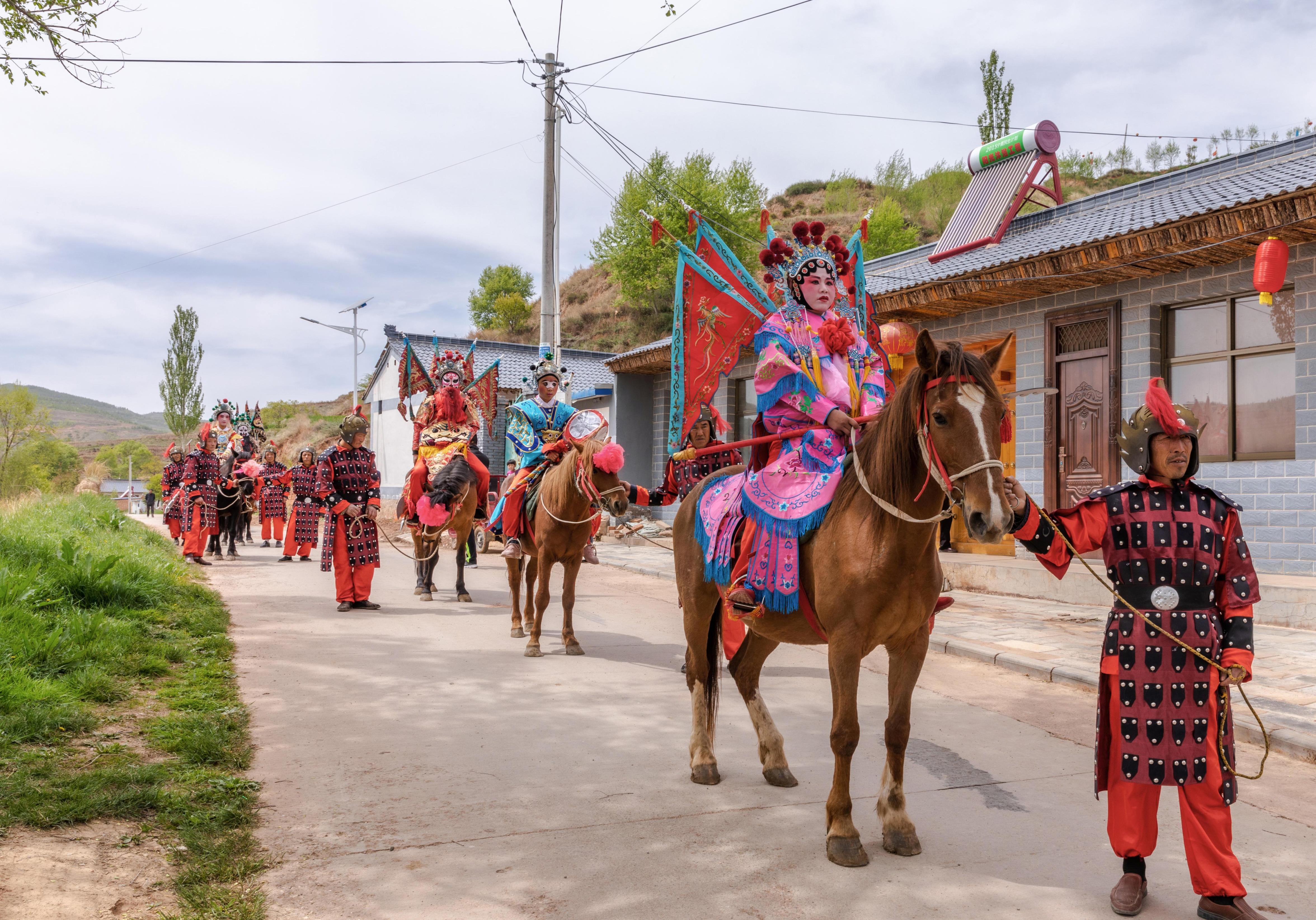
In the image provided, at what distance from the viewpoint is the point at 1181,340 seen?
430 inches

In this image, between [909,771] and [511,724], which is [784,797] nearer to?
[909,771]

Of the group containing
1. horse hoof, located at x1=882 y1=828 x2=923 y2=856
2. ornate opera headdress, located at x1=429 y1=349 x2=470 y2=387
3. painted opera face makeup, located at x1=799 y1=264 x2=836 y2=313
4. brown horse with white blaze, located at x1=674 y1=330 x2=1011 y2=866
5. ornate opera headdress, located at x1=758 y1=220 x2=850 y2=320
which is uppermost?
ornate opera headdress, located at x1=429 y1=349 x2=470 y2=387

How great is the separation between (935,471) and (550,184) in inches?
548

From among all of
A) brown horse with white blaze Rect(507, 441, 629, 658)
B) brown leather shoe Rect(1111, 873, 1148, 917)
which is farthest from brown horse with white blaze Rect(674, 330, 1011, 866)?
brown horse with white blaze Rect(507, 441, 629, 658)

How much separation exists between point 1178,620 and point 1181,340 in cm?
928

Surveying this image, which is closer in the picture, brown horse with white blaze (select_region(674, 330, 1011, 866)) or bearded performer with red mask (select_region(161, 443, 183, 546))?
brown horse with white blaze (select_region(674, 330, 1011, 866))

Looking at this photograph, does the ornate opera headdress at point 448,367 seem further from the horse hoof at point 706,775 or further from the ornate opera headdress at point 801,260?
the horse hoof at point 706,775

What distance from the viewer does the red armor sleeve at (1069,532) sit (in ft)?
10.7

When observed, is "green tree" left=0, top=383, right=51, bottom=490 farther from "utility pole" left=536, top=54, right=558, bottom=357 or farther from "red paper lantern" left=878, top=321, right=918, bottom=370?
"red paper lantern" left=878, top=321, right=918, bottom=370

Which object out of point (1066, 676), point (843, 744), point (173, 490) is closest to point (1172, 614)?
point (843, 744)

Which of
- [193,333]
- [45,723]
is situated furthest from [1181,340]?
[193,333]

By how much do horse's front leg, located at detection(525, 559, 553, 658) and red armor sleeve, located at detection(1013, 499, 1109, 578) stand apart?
5.22 m

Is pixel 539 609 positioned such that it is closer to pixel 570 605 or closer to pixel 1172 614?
pixel 570 605

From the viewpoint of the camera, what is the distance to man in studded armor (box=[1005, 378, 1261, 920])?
10.0ft
